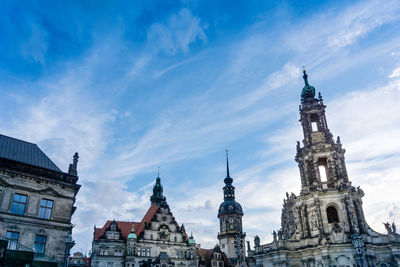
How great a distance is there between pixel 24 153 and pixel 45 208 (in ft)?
19.4

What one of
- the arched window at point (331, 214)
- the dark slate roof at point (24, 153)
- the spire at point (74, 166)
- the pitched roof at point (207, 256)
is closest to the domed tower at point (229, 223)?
the pitched roof at point (207, 256)

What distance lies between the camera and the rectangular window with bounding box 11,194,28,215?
86.3ft

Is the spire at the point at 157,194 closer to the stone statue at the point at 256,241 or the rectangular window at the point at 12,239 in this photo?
the stone statue at the point at 256,241

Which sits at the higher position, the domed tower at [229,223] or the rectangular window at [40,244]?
the domed tower at [229,223]

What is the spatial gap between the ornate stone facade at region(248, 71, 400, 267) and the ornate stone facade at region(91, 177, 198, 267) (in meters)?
12.9

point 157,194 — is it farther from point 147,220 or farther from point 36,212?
A: point 36,212

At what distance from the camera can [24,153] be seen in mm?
29859

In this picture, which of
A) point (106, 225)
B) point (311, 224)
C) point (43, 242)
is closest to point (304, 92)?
point (311, 224)

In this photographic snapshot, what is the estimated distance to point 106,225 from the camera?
177ft

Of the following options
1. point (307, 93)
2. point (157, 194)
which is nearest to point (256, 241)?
point (307, 93)

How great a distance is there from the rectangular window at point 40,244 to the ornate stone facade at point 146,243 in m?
23.6

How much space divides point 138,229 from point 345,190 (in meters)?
34.1

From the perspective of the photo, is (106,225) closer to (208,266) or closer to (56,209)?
(208,266)

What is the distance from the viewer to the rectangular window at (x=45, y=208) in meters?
27.5
